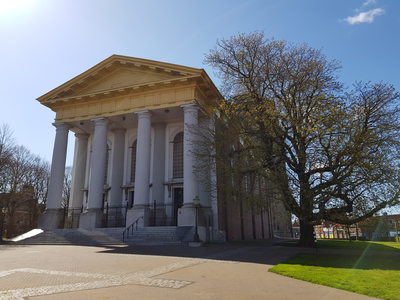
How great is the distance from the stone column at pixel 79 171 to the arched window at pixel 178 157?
907 cm

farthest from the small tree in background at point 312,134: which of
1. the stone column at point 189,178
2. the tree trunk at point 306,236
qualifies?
the stone column at point 189,178

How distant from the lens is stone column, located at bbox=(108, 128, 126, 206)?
2609cm

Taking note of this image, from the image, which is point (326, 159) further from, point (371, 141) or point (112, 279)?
point (112, 279)

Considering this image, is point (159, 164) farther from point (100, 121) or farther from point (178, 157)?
point (100, 121)

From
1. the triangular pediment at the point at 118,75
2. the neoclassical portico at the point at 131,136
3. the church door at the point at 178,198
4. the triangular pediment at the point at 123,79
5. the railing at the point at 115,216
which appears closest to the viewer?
the neoclassical portico at the point at 131,136

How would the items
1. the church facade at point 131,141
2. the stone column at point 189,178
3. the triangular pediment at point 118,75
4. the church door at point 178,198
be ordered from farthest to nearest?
1. the church door at point 178,198
2. the triangular pediment at point 118,75
3. the church facade at point 131,141
4. the stone column at point 189,178

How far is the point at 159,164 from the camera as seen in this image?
25.8 m

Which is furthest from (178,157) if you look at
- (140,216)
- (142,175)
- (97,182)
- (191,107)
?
(140,216)

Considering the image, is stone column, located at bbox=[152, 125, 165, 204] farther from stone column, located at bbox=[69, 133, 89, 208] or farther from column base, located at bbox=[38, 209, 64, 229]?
column base, located at bbox=[38, 209, 64, 229]

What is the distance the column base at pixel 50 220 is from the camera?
910 inches

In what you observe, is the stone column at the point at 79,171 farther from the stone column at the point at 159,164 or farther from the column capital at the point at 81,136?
the stone column at the point at 159,164

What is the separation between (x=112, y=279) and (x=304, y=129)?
1002 cm

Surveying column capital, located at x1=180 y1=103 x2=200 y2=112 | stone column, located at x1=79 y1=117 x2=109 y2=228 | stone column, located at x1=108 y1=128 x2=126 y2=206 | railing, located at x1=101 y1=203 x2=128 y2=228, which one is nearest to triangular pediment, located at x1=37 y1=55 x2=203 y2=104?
column capital, located at x1=180 y1=103 x2=200 y2=112

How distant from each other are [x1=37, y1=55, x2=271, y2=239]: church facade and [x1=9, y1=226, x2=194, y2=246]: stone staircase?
4.64ft
